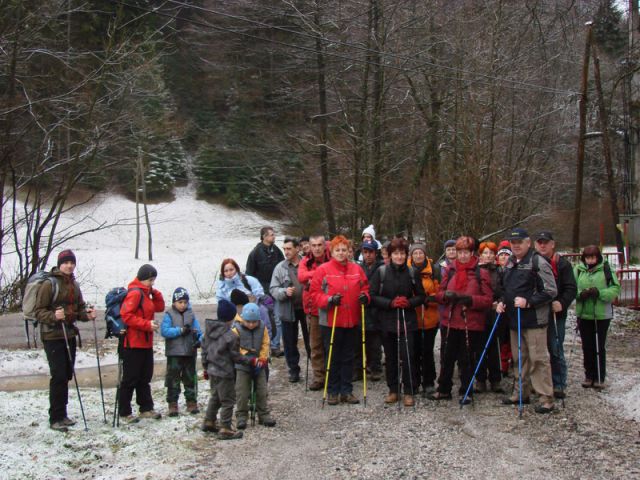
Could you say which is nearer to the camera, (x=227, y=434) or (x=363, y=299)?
(x=227, y=434)

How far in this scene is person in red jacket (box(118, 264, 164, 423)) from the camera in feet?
22.6

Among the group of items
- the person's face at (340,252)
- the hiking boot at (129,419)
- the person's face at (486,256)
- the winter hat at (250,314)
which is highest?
the person's face at (340,252)

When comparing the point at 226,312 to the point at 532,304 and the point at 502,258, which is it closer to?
the point at 532,304

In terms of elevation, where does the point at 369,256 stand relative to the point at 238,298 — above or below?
above

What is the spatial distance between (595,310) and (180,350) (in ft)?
16.9

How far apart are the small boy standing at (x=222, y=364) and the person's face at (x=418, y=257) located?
2.42 metres

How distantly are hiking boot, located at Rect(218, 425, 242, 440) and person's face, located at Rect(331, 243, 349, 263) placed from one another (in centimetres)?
232

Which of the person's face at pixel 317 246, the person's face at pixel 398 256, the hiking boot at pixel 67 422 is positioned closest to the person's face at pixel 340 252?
the person's face at pixel 398 256

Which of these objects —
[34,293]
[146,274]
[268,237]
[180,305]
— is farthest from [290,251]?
[34,293]

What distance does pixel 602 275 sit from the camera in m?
8.22

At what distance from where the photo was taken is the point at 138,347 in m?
6.98

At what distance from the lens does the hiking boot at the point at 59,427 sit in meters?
6.54

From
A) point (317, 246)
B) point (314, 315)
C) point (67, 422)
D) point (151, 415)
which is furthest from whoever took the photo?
point (317, 246)

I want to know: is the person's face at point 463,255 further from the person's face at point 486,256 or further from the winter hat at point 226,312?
the winter hat at point 226,312
